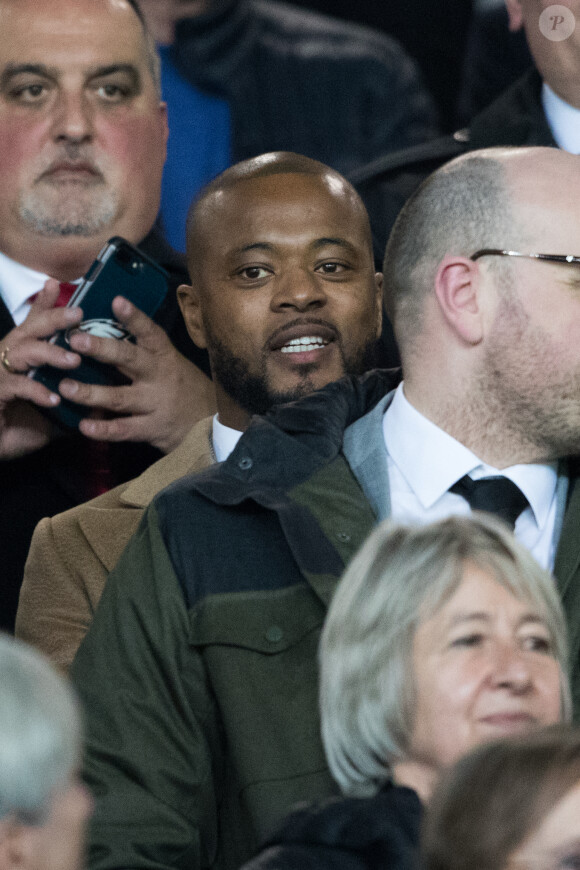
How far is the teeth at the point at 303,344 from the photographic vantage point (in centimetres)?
287

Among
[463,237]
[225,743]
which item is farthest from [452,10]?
[225,743]

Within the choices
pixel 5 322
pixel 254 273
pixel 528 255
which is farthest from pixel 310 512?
pixel 5 322

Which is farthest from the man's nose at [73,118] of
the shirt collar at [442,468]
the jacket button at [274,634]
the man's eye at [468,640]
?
the man's eye at [468,640]

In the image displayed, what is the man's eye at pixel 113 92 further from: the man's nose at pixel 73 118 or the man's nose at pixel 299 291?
the man's nose at pixel 299 291

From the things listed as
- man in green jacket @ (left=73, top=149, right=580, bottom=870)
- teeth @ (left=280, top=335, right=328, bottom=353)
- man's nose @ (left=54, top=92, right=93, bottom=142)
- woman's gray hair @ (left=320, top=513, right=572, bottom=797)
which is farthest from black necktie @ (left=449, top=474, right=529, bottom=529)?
man's nose @ (left=54, top=92, right=93, bottom=142)

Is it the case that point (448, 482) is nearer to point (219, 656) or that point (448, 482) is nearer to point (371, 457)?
point (371, 457)

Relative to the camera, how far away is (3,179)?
126 inches

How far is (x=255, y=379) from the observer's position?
2891 millimetres

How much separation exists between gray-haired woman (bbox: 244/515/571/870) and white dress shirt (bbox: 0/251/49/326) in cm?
145

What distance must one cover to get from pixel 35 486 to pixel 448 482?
3.35 ft

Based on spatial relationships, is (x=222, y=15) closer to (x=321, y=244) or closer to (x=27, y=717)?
(x=321, y=244)

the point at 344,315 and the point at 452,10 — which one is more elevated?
the point at 452,10

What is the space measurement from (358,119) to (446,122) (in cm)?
24

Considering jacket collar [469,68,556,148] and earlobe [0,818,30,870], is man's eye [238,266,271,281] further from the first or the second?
earlobe [0,818,30,870]
